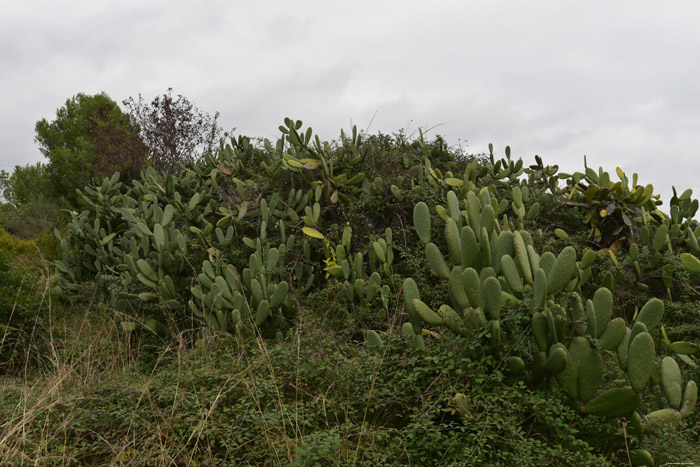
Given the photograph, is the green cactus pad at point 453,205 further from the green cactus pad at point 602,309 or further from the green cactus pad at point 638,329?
the green cactus pad at point 638,329

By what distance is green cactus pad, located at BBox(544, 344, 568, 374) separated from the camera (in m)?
2.63

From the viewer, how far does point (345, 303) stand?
192 inches

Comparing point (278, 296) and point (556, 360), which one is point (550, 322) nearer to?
point (556, 360)

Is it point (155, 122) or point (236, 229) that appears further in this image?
point (155, 122)

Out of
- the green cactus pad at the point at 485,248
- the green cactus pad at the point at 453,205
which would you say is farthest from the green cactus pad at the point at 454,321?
the green cactus pad at the point at 453,205

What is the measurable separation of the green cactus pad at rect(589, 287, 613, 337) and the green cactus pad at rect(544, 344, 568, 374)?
256 mm

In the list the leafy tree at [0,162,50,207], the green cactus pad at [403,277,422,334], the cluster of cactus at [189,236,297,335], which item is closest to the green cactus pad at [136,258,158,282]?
the cluster of cactus at [189,236,297,335]

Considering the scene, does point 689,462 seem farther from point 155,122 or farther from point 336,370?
point 155,122

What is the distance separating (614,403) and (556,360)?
342 mm

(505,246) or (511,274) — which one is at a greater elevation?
(505,246)

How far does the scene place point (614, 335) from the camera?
9.06 ft

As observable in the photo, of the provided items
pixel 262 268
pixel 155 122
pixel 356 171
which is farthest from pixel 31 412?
pixel 155 122

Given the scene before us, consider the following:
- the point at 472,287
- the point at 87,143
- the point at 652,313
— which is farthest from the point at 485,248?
the point at 87,143

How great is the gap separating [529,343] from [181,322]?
11.3 ft
